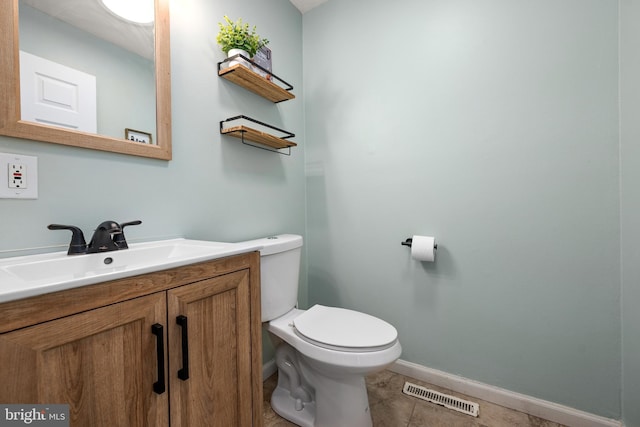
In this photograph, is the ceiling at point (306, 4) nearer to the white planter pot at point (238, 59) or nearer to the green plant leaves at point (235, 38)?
the green plant leaves at point (235, 38)

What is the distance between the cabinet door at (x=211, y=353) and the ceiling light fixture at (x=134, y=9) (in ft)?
3.52

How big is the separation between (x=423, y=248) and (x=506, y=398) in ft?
2.74

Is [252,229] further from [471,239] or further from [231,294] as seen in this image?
[471,239]

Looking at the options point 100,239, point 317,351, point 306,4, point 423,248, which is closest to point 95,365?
point 100,239

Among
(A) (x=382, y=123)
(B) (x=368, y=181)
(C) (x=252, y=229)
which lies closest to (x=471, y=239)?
(B) (x=368, y=181)

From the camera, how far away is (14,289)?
1.58ft

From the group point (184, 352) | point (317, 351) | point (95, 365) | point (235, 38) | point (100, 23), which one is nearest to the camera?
point (95, 365)

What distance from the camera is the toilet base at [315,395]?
1149mm

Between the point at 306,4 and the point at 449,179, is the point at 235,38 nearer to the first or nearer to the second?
the point at 306,4

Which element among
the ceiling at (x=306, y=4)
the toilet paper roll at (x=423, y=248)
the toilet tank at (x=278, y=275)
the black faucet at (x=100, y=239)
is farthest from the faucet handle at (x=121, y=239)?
the ceiling at (x=306, y=4)

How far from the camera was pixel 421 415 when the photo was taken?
1.30 m

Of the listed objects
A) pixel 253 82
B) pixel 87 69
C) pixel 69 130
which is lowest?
pixel 69 130

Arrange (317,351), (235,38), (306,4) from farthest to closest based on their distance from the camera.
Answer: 1. (306,4)
2. (235,38)
3. (317,351)

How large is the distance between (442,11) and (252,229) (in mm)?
1601
